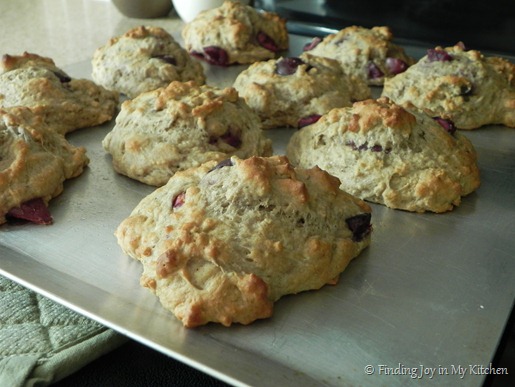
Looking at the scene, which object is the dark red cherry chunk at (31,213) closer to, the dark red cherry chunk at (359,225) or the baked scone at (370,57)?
the dark red cherry chunk at (359,225)

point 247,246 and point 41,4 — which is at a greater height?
point 247,246

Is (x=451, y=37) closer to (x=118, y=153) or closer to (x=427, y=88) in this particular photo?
(x=427, y=88)

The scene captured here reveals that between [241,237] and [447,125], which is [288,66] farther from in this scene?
[241,237]

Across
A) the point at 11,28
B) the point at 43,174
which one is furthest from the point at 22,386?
the point at 11,28

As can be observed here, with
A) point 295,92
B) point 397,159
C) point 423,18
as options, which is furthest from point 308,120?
point 423,18

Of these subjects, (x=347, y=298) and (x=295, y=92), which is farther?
(x=295, y=92)

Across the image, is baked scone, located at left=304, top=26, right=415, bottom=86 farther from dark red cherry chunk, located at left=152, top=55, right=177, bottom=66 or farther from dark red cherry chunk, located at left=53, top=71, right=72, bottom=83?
dark red cherry chunk, located at left=53, top=71, right=72, bottom=83
